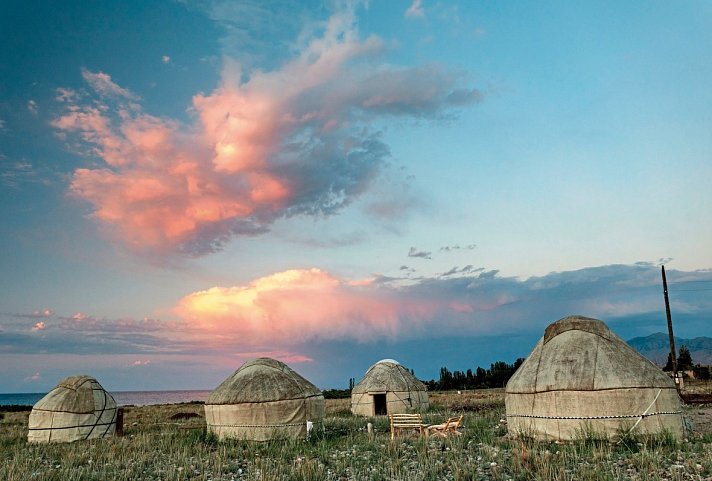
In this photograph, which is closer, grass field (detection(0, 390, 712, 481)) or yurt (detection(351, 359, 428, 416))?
grass field (detection(0, 390, 712, 481))

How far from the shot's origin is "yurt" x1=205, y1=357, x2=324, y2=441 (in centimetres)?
1753

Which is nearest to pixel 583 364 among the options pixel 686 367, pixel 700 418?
pixel 700 418

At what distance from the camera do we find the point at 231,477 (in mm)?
11625

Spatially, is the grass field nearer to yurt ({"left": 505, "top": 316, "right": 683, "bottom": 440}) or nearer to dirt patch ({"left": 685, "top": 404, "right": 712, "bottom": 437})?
dirt patch ({"left": 685, "top": 404, "right": 712, "bottom": 437})

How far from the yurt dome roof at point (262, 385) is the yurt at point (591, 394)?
7.17 meters

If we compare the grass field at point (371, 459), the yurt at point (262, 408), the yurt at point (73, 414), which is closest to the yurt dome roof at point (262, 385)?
the yurt at point (262, 408)

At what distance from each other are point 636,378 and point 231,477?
35.9ft

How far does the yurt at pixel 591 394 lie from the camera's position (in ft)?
46.9

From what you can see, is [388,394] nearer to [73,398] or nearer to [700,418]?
[700,418]

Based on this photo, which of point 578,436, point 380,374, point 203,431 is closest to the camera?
point 578,436

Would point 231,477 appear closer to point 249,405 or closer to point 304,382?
point 249,405

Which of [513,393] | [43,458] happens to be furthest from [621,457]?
[43,458]

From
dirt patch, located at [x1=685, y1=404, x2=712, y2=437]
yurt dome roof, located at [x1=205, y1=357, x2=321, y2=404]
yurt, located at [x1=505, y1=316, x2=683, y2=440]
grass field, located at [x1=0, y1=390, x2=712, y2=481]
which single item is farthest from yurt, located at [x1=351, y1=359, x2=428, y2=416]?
yurt, located at [x1=505, y1=316, x2=683, y2=440]

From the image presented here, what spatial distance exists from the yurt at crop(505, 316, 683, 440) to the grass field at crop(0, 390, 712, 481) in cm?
63
